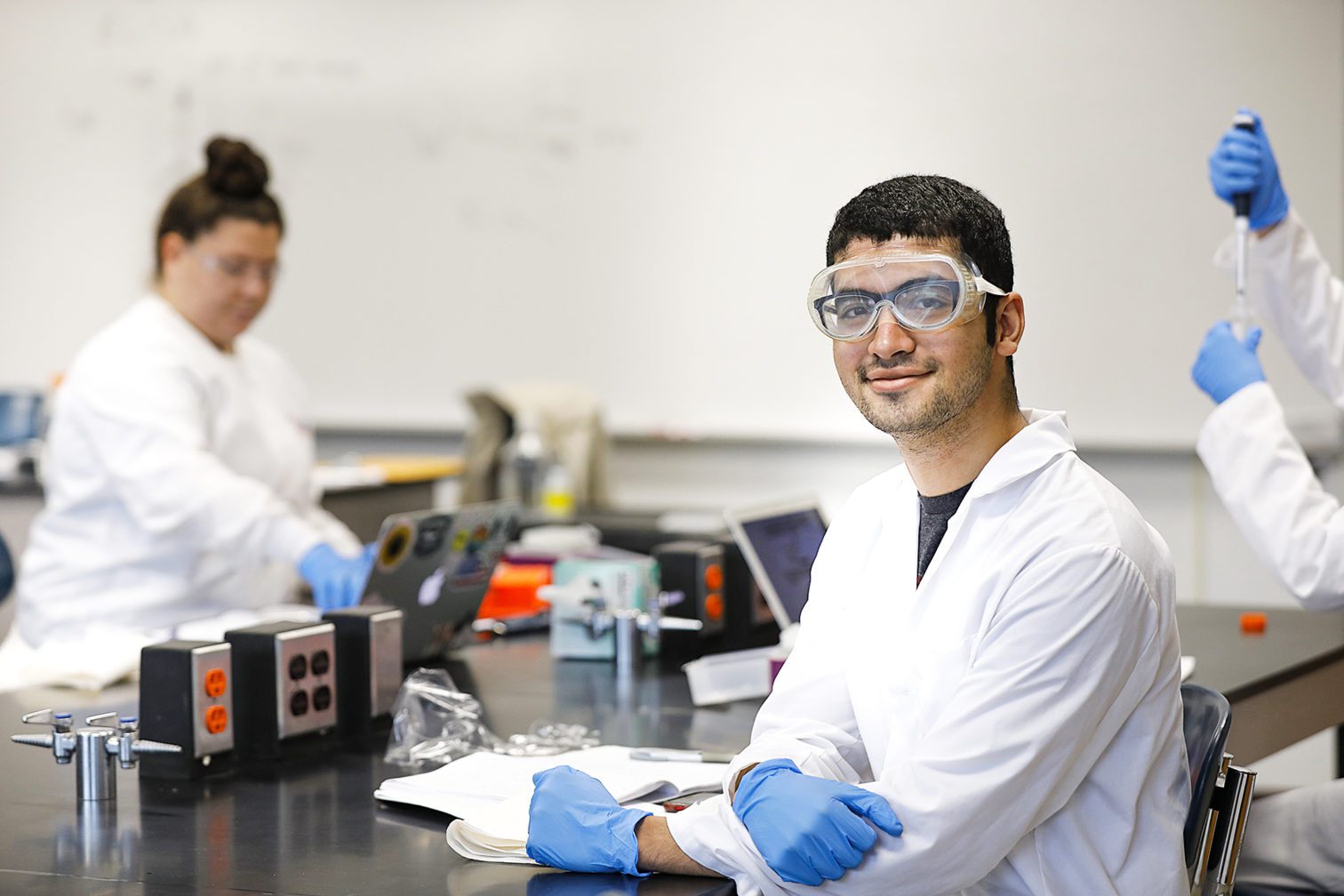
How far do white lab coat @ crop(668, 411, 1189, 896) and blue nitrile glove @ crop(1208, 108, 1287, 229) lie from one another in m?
1.43

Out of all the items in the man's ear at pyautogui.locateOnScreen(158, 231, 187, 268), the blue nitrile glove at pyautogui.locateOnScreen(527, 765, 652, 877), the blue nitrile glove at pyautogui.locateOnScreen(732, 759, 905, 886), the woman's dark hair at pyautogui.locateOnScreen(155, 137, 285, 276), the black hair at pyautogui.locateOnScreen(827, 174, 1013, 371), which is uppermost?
the woman's dark hair at pyautogui.locateOnScreen(155, 137, 285, 276)

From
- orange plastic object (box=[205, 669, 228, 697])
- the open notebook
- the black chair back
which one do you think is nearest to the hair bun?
orange plastic object (box=[205, 669, 228, 697])

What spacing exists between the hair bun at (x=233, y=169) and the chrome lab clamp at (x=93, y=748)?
56.3 inches

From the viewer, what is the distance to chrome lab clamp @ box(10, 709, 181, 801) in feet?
5.16

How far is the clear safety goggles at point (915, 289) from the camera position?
1414 mm

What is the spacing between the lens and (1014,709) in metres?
1.27

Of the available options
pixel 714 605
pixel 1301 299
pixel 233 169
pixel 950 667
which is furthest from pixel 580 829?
pixel 1301 299

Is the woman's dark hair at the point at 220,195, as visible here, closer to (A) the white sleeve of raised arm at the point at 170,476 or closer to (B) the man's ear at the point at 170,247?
(B) the man's ear at the point at 170,247

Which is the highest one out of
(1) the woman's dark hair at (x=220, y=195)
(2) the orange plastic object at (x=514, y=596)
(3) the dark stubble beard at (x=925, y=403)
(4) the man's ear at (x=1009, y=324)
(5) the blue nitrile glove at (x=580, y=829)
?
(1) the woman's dark hair at (x=220, y=195)

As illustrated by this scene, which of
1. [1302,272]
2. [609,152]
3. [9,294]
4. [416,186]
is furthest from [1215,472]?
[9,294]

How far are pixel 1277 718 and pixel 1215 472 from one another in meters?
0.39

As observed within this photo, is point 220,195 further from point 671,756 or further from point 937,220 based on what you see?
point 937,220

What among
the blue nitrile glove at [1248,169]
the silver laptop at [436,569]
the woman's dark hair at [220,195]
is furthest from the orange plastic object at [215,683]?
the blue nitrile glove at [1248,169]

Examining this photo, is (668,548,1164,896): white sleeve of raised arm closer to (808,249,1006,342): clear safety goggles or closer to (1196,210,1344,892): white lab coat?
(808,249,1006,342): clear safety goggles
